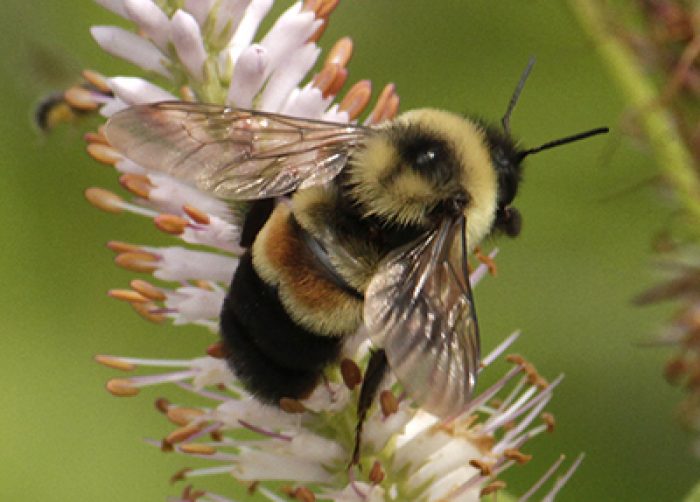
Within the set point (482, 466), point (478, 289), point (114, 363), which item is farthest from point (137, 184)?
point (478, 289)

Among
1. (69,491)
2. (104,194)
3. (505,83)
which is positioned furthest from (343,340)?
(505,83)

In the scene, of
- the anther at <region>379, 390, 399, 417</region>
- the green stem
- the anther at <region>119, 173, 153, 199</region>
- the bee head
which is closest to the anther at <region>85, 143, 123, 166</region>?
the anther at <region>119, 173, 153, 199</region>

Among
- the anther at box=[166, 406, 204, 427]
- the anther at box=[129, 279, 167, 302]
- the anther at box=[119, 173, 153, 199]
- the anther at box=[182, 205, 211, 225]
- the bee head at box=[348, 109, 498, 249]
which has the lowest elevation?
the anther at box=[166, 406, 204, 427]

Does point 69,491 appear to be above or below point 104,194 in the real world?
below

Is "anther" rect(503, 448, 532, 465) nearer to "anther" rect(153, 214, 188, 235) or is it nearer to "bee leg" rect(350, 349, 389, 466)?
"bee leg" rect(350, 349, 389, 466)

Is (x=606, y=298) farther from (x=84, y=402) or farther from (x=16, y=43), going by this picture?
(x=16, y=43)

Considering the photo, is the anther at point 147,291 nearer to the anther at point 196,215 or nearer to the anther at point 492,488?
the anther at point 196,215
